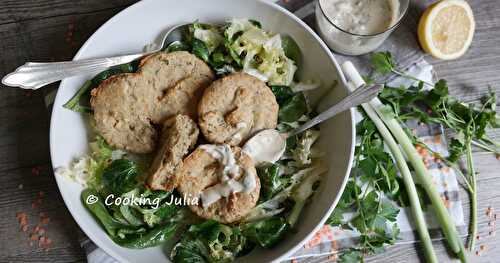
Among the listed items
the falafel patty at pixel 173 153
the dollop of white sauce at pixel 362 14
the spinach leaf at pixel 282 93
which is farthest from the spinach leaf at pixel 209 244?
the dollop of white sauce at pixel 362 14

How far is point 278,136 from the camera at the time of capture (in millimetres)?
3463

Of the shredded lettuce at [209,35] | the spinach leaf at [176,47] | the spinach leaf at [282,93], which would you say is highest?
the shredded lettuce at [209,35]

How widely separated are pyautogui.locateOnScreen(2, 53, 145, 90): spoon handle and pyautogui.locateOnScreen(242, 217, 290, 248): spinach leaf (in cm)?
159

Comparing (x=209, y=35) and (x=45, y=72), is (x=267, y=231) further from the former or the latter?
Result: (x=45, y=72)

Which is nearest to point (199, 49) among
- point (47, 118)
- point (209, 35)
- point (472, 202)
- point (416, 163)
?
point (209, 35)

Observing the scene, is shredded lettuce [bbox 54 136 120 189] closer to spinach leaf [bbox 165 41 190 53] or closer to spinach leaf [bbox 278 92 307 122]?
spinach leaf [bbox 165 41 190 53]

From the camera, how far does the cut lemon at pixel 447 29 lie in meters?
4.09

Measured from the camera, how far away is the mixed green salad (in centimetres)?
333

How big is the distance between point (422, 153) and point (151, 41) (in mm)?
2445

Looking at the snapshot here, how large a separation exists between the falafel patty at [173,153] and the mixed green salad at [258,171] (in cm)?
18

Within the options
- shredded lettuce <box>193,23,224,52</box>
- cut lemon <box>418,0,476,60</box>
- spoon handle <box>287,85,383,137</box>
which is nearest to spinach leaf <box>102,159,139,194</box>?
shredded lettuce <box>193,23,224,52</box>

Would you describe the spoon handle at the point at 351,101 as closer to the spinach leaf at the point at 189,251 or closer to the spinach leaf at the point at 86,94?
the spinach leaf at the point at 189,251

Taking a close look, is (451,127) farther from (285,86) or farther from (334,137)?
(285,86)

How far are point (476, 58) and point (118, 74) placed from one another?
10.3 feet
